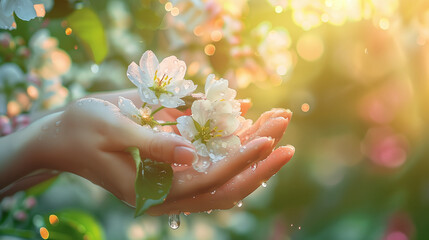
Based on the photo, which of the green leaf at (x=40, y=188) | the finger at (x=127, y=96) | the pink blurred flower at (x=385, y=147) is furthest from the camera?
the pink blurred flower at (x=385, y=147)

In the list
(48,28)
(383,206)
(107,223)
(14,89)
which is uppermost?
(48,28)

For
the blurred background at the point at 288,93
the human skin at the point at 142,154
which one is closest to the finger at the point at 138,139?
the human skin at the point at 142,154

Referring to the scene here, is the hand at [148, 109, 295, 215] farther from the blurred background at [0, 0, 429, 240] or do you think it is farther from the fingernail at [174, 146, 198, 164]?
the blurred background at [0, 0, 429, 240]

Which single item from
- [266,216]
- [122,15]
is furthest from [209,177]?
[266,216]

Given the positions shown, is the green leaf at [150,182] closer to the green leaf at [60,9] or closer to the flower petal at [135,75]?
the flower petal at [135,75]

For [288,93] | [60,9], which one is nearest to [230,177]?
[60,9]

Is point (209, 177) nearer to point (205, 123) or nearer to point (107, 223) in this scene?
point (205, 123)
